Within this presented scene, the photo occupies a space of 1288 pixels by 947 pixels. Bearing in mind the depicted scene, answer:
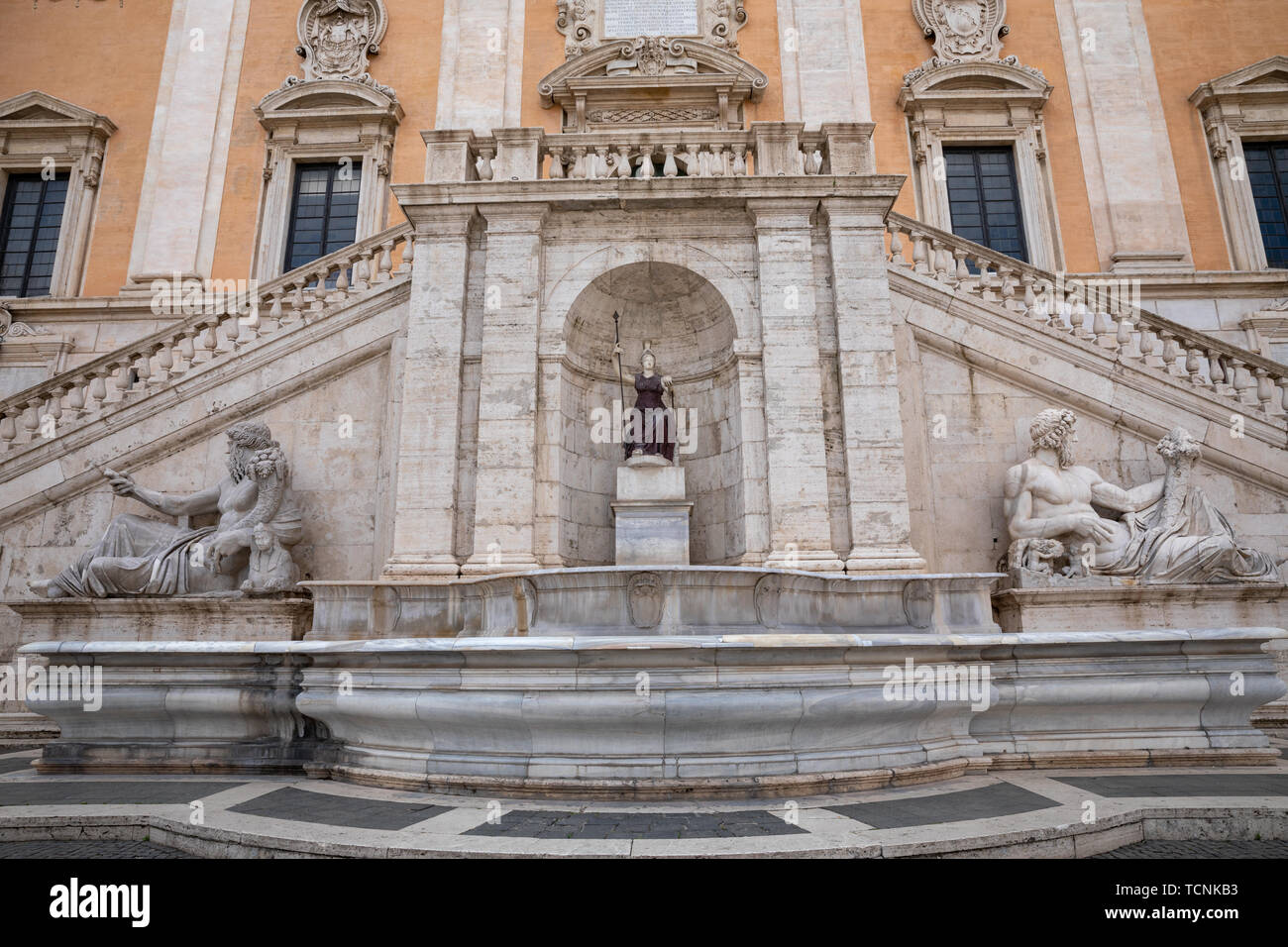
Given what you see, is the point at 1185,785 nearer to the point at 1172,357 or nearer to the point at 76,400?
the point at 1172,357

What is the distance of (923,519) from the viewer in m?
10.5

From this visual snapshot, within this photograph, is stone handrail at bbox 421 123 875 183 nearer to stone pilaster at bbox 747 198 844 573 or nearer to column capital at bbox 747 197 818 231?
column capital at bbox 747 197 818 231

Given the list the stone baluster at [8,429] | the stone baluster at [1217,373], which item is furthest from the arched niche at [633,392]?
the stone baluster at [8,429]

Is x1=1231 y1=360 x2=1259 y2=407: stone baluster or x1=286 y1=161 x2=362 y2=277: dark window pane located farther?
x1=286 y1=161 x2=362 y2=277: dark window pane

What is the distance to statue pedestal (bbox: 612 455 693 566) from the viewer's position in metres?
9.88

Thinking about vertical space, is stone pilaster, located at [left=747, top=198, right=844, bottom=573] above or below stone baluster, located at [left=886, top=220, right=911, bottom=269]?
below

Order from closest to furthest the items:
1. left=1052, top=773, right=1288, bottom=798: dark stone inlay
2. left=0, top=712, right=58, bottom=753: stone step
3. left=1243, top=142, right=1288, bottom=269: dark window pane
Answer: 1. left=1052, top=773, right=1288, bottom=798: dark stone inlay
2. left=0, top=712, right=58, bottom=753: stone step
3. left=1243, top=142, right=1288, bottom=269: dark window pane

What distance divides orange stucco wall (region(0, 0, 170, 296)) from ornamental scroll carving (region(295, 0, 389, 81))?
3681 mm

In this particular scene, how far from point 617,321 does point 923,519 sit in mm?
4931

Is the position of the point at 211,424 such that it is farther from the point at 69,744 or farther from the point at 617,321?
the point at 617,321

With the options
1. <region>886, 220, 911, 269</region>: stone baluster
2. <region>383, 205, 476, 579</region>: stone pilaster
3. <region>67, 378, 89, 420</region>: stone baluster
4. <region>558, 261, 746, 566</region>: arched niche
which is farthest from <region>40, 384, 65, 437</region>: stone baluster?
<region>558, 261, 746, 566</region>: arched niche

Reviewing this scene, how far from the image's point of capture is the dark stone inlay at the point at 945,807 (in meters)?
4.86

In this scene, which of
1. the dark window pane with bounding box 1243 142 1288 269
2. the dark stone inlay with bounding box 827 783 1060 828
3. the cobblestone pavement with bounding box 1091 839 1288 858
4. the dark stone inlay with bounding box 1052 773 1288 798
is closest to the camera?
the cobblestone pavement with bounding box 1091 839 1288 858
